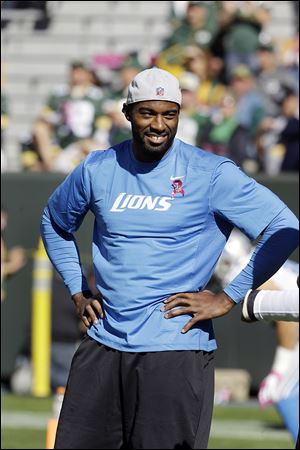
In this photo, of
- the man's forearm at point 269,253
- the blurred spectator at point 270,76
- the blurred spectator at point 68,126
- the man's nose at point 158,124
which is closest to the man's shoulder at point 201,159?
the man's nose at point 158,124

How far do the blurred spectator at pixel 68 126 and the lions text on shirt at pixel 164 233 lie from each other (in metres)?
7.86

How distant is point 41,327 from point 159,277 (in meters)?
6.43

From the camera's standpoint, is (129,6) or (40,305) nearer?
(40,305)

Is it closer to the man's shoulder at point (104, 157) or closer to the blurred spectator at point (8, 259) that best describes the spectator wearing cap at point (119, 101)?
the blurred spectator at point (8, 259)

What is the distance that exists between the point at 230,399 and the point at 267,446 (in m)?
2.25

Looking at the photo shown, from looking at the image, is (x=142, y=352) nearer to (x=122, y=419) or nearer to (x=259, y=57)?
(x=122, y=419)

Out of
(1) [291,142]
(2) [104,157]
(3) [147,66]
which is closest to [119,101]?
(3) [147,66]

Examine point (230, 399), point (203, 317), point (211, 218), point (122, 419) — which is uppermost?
point (211, 218)

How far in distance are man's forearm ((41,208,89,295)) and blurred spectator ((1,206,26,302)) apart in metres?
5.30

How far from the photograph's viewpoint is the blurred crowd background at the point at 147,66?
1265cm

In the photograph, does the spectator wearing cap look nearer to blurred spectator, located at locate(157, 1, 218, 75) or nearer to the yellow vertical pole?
blurred spectator, located at locate(157, 1, 218, 75)

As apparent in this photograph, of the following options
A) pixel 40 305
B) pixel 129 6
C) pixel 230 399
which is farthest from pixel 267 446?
pixel 129 6

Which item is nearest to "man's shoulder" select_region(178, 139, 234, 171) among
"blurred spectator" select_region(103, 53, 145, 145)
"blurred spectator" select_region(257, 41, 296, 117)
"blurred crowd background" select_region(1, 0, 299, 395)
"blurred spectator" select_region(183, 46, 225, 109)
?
"blurred crowd background" select_region(1, 0, 299, 395)

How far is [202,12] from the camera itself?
14.4m
